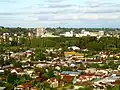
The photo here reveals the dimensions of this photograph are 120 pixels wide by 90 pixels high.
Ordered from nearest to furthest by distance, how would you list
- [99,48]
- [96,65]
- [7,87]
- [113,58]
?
[7,87] < [96,65] < [113,58] < [99,48]

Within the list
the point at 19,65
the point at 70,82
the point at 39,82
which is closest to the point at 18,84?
the point at 39,82

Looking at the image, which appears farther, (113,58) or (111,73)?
(113,58)

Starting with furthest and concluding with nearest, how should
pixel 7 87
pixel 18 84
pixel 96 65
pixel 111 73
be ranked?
1. pixel 96 65
2. pixel 111 73
3. pixel 18 84
4. pixel 7 87

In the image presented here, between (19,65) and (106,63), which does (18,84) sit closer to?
(19,65)

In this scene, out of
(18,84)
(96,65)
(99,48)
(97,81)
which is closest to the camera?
(18,84)

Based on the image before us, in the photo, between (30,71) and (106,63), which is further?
(106,63)

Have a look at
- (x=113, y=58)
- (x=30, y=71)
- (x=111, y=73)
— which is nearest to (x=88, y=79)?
(x=111, y=73)

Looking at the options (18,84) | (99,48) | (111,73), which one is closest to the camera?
(18,84)

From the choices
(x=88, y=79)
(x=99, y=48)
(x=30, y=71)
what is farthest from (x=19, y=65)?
(x=99, y=48)

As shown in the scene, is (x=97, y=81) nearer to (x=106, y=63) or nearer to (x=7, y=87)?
(x=7, y=87)
